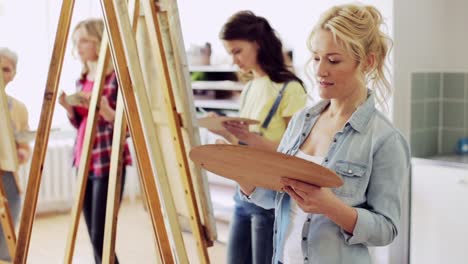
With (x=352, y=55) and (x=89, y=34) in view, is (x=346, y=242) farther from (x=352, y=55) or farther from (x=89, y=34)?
(x=89, y=34)

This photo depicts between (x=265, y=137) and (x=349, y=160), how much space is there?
0.93 meters

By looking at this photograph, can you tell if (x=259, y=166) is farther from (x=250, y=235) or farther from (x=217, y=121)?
(x=250, y=235)

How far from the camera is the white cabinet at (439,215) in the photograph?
10.8 feet

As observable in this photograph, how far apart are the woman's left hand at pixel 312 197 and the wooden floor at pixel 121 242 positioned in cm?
273

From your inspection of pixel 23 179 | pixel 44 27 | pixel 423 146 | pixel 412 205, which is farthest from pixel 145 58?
pixel 44 27

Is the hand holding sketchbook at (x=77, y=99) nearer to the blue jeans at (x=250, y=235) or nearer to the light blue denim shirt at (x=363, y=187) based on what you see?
the blue jeans at (x=250, y=235)

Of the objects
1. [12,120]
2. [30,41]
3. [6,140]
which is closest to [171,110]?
[6,140]

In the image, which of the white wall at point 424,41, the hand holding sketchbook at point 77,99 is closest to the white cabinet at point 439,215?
the white wall at point 424,41

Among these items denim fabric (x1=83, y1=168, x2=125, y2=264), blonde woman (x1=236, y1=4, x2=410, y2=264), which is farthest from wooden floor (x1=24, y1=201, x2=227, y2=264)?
blonde woman (x1=236, y1=4, x2=410, y2=264)

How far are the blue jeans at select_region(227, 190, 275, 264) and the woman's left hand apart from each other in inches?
35.6

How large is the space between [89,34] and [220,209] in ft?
7.84

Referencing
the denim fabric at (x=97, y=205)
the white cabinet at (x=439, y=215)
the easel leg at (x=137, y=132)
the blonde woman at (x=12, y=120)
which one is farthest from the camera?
the white cabinet at (x=439, y=215)

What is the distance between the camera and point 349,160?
1527 mm

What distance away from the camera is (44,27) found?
224 inches
